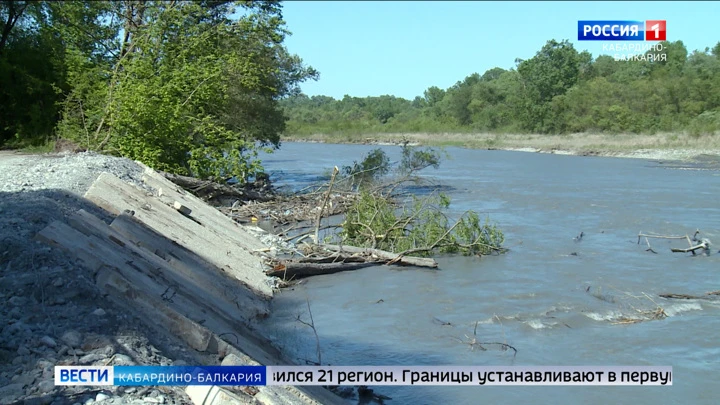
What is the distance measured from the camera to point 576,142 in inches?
2457

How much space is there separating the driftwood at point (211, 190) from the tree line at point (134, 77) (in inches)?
22.7

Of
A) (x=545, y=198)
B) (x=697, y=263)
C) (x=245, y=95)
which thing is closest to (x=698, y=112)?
(x=545, y=198)

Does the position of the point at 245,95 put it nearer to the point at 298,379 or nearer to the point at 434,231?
the point at 434,231

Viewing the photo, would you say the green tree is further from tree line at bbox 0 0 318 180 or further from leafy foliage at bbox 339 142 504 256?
leafy foliage at bbox 339 142 504 256

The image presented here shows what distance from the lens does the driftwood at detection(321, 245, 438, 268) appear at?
545 inches

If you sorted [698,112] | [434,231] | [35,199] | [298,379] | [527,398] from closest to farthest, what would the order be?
[298,379] → [527,398] → [35,199] → [434,231] → [698,112]

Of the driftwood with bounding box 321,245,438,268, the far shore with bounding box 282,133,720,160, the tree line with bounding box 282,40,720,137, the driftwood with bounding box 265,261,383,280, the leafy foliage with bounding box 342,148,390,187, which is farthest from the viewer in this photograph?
the tree line with bounding box 282,40,720,137

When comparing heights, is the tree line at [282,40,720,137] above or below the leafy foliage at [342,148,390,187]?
above

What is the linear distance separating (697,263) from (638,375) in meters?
7.36

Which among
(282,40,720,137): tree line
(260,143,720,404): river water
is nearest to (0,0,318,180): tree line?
(260,143,720,404): river water

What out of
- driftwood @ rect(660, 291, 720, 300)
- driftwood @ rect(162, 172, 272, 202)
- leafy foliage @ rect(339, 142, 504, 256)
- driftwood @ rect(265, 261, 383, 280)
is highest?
driftwood @ rect(162, 172, 272, 202)

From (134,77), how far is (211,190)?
12.6 feet

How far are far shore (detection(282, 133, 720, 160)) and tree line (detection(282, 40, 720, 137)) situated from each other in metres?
2.45

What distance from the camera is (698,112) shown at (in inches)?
2525
